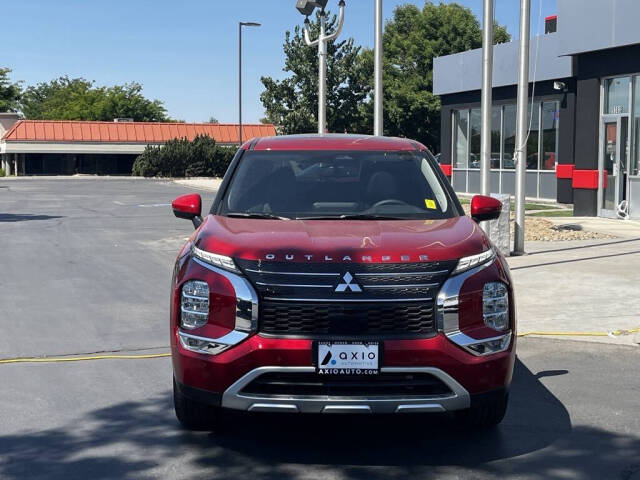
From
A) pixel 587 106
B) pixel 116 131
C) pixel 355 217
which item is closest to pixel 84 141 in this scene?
pixel 116 131

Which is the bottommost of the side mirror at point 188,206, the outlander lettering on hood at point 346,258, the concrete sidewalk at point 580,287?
the concrete sidewalk at point 580,287

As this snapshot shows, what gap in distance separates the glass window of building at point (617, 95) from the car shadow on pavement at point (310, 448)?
16.0 meters

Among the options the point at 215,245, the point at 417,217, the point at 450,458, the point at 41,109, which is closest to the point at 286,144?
the point at 417,217

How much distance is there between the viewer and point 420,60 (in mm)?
62875

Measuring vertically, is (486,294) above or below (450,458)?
above

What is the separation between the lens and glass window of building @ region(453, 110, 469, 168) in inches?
1278

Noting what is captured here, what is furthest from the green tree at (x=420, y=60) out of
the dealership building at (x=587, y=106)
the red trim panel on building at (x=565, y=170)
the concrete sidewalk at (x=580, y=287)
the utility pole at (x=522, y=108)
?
the utility pole at (x=522, y=108)

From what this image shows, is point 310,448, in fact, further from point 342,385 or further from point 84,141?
point 84,141

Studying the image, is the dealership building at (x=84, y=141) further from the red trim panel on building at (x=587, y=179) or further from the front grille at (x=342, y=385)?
the front grille at (x=342, y=385)

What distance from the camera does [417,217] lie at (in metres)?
5.87

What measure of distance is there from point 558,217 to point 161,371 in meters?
15.9

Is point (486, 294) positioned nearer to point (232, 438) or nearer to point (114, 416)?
point (232, 438)

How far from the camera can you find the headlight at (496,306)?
489 centimetres

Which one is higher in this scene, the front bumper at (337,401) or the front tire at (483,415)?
the front bumper at (337,401)
